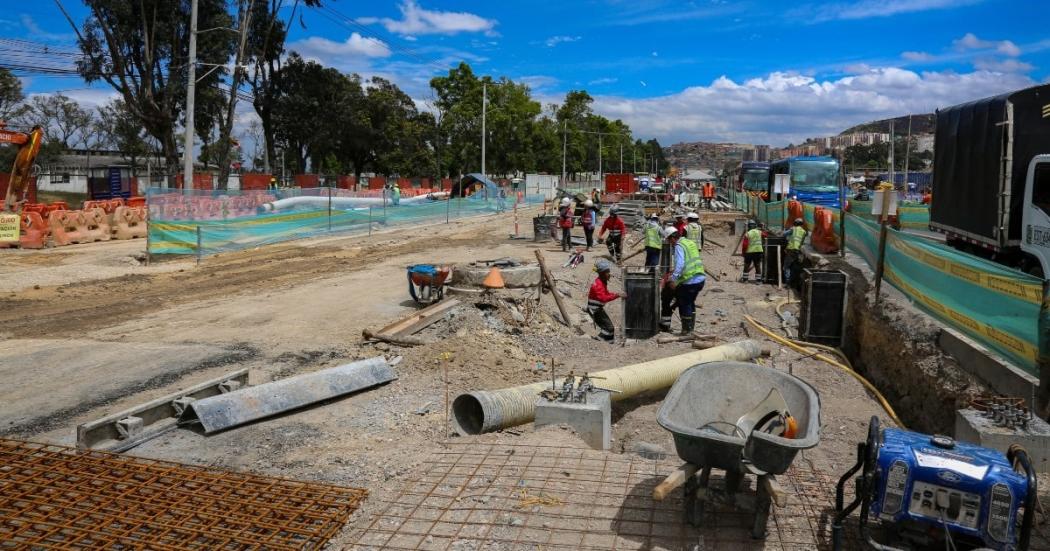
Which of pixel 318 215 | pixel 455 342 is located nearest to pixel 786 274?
pixel 455 342

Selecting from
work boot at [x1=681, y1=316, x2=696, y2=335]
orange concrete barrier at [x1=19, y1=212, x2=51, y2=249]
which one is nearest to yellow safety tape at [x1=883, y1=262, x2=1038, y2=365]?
work boot at [x1=681, y1=316, x2=696, y2=335]

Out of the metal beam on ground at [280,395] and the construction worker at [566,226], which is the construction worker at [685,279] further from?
the construction worker at [566,226]

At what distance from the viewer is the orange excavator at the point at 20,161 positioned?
2416 cm

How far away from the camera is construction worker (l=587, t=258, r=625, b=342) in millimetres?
10227

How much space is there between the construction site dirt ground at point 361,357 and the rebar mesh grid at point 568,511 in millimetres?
21

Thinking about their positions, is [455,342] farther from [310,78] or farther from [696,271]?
[310,78]

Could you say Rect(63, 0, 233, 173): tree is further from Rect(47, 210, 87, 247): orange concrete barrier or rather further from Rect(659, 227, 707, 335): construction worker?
Rect(659, 227, 707, 335): construction worker

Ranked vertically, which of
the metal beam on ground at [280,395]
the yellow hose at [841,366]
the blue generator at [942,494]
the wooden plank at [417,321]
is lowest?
the yellow hose at [841,366]

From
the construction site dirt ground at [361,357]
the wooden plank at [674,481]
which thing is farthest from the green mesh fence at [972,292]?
the wooden plank at [674,481]

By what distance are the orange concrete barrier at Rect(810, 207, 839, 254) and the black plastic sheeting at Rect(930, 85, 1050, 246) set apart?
2.45 metres

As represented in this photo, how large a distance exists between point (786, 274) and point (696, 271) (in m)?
6.91

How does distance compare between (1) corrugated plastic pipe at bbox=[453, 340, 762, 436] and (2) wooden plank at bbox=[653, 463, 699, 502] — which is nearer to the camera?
(2) wooden plank at bbox=[653, 463, 699, 502]

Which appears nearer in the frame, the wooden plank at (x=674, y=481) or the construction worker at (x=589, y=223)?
the wooden plank at (x=674, y=481)

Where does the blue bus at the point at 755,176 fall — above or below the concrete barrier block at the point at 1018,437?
above
